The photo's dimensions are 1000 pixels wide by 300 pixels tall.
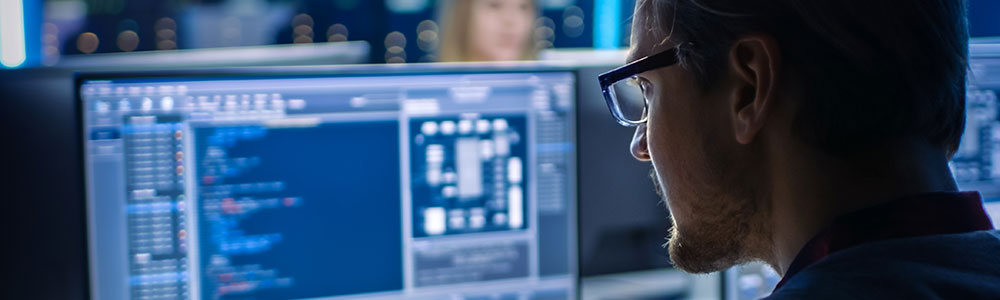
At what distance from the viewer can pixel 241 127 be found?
989 millimetres

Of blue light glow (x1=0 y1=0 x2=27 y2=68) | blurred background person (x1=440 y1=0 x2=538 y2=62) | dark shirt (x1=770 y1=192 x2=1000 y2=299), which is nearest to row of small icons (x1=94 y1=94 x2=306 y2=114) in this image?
dark shirt (x1=770 y1=192 x2=1000 y2=299)

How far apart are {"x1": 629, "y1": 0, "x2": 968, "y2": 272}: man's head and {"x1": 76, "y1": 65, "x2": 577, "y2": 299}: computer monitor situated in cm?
30

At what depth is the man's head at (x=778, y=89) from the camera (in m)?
0.68

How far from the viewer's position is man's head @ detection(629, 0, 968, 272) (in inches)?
26.9

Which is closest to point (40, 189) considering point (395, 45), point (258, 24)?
point (395, 45)

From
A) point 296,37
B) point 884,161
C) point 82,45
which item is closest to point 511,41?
point 884,161

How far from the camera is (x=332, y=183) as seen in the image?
1.03 m

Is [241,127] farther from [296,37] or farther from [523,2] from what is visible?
[296,37]

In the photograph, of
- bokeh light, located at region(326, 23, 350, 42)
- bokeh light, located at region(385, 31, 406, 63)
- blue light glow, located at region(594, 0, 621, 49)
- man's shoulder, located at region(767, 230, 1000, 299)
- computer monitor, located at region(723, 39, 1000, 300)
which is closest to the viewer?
man's shoulder, located at region(767, 230, 1000, 299)

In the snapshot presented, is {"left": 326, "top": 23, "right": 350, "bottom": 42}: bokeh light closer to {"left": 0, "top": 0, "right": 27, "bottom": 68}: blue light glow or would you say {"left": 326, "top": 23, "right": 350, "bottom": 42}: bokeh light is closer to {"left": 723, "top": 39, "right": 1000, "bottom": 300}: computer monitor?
{"left": 0, "top": 0, "right": 27, "bottom": 68}: blue light glow

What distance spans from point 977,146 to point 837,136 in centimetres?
75

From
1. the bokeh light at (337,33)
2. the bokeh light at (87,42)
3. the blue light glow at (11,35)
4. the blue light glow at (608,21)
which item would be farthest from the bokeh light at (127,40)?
the blue light glow at (11,35)

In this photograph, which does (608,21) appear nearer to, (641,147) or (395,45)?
(641,147)

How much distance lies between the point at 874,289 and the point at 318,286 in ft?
2.09
